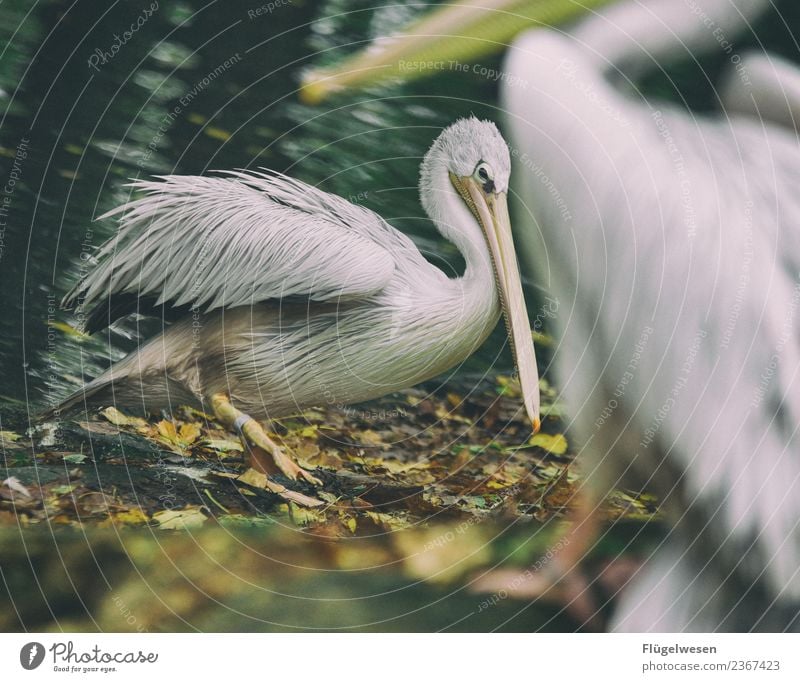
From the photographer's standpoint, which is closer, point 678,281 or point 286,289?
point 286,289

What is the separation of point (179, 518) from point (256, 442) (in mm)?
203

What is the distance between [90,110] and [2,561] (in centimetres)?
86

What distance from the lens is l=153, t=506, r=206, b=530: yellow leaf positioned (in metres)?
1.64

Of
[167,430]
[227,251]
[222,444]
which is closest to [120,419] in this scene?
[167,430]

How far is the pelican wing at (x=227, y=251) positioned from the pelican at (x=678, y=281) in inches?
14.0

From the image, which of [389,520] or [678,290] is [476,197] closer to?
[678,290]

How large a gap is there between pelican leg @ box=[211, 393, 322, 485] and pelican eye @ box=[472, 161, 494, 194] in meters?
0.62

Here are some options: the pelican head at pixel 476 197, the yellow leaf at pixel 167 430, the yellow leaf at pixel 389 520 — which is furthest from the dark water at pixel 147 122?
the yellow leaf at pixel 389 520

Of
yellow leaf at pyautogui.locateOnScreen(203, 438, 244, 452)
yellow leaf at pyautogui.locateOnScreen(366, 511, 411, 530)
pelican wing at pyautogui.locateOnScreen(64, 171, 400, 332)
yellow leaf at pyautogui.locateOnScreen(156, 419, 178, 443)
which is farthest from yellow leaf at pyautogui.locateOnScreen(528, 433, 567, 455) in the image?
yellow leaf at pyautogui.locateOnScreen(156, 419, 178, 443)

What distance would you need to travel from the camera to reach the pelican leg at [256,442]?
1.64m

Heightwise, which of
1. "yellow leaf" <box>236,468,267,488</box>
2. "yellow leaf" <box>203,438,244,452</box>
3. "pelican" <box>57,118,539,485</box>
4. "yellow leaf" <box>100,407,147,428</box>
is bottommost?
"yellow leaf" <box>236,468,267,488</box>

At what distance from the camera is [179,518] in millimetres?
1641

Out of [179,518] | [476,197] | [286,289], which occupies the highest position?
[476,197]

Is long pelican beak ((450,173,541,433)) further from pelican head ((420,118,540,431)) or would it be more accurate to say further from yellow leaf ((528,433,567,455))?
yellow leaf ((528,433,567,455))
